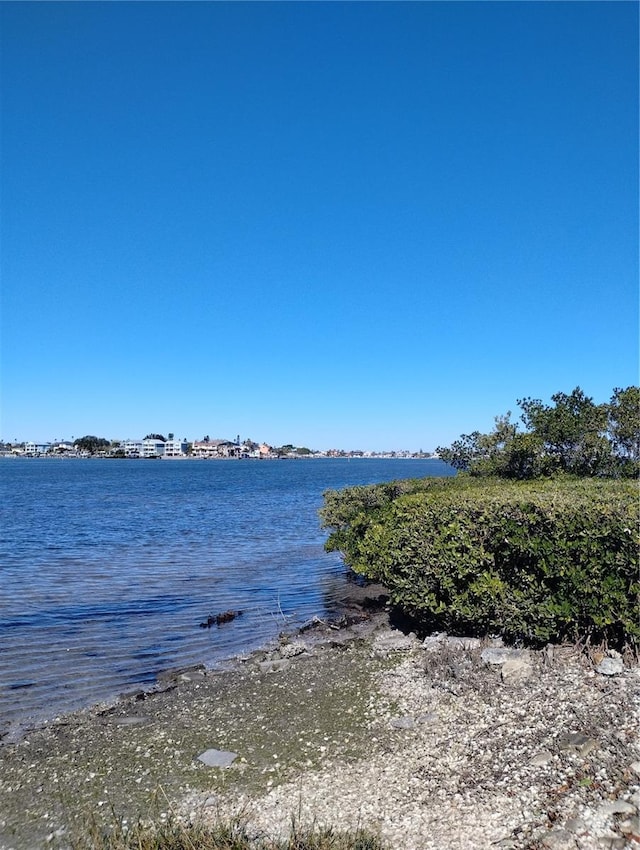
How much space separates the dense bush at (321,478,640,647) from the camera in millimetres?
→ 7906

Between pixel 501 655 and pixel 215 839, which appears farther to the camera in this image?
pixel 501 655

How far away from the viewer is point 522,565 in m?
8.95

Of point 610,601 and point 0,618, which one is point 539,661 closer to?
point 610,601

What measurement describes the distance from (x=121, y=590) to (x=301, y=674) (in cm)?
1056

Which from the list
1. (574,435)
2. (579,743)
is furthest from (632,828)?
(574,435)

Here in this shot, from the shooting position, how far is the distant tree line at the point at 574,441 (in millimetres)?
20797

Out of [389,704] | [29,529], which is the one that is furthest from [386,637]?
[29,529]

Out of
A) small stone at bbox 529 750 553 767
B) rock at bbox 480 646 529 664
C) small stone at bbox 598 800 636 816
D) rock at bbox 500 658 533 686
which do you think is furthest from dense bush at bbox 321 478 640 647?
small stone at bbox 598 800 636 816

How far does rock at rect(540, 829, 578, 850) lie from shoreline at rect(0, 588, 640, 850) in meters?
0.01

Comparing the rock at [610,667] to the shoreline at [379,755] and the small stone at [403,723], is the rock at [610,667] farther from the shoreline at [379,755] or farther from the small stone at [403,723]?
the small stone at [403,723]

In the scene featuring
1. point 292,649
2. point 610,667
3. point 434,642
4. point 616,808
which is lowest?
point 292,649

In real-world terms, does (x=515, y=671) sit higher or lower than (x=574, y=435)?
lower

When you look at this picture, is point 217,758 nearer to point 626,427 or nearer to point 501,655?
point 501,655

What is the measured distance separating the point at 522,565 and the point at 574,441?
45.4 ft
